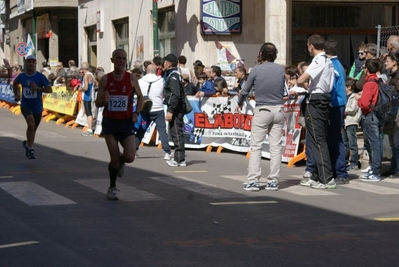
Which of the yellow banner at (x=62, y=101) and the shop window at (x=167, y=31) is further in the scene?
the shop window at (x=167, y=31)

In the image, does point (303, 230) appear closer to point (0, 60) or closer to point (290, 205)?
point (290, 205)

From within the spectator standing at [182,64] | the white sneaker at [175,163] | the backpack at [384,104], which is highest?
the spectator standing at [182,64]

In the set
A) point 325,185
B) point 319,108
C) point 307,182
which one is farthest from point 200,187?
point 319,108

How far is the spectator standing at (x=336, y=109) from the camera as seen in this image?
39.9ft

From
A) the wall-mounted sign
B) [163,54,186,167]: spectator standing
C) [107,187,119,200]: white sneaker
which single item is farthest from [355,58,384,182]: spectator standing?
the wall-mounted sign

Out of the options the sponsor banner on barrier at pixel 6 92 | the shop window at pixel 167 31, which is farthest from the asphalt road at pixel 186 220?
the sponsor banner on barrier at pixel 6 92

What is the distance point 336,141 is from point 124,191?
3.25 metres

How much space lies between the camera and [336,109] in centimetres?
1219

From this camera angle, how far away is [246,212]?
957cm

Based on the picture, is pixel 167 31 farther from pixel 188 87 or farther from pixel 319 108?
pixel 319 108

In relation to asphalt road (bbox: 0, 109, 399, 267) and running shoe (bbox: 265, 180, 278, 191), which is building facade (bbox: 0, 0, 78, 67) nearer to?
asphalt road (bbox: 0, 109, 399, 267)

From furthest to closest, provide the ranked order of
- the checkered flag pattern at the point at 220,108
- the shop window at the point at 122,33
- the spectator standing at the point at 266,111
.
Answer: the shop window at the point at 122,33, the checkered flag pattern at the point at 220,108, the spectator standing at the point at 266,111

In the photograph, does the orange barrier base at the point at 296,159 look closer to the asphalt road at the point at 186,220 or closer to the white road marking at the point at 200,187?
the asphalt road at the point at 186,220

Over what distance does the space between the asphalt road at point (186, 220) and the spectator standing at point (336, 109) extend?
54 centimetres
